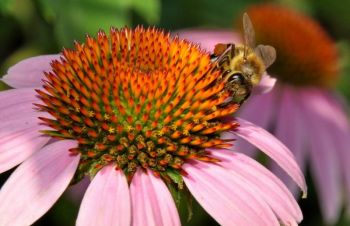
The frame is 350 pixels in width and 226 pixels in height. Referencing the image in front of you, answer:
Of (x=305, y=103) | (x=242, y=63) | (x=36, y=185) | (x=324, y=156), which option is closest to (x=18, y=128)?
(x=36, y=185)

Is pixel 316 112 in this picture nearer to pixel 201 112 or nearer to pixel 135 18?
pixel 135 18

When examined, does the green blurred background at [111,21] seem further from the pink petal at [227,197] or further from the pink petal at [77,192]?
the pink petal at [227,197]

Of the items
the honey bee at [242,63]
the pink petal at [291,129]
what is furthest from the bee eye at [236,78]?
the pink petal at [291,129]

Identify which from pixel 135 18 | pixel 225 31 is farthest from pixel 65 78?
pixel 225 31

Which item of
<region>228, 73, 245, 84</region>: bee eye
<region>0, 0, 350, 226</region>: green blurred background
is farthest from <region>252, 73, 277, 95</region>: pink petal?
<region>0, 0, 350, 226</region>: green blurred background

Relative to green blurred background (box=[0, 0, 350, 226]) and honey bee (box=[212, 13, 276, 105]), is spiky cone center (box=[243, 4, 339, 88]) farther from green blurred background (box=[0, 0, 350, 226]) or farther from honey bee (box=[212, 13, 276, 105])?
honey bee (box=[212, 13, 276, 105])

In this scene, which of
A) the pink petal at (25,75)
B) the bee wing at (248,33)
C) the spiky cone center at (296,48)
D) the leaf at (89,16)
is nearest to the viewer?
the pink petal at (25,75)
